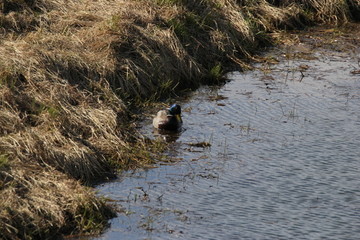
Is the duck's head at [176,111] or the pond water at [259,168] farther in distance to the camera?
the duck's head at [176,111]

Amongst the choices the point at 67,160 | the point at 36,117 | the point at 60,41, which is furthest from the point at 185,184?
the point at 60,41

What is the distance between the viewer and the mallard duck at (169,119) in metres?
11.6

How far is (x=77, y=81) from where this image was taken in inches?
477

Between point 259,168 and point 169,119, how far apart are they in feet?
5.79

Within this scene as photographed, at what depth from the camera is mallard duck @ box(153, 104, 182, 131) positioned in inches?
456

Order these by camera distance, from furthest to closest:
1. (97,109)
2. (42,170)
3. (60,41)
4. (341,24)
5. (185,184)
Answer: (341,24) < (60,41) < (97,109) < (185,184) < (42,170)

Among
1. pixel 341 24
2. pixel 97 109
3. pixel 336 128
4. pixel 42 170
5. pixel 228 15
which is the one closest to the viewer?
pixel 42 170

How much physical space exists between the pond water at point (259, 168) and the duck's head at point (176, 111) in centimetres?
23

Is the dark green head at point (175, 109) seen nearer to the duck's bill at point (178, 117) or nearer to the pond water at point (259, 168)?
the duck's bill at point (178, 117)

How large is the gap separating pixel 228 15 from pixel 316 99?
3371 mm

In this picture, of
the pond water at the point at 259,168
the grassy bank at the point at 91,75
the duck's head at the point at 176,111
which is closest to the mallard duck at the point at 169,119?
the duck's head at the point at 176,111

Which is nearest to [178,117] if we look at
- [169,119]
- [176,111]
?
[176,111]

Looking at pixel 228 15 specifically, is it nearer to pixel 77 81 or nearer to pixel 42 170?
pixel 77 81

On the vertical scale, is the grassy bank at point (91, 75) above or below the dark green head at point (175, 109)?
above
